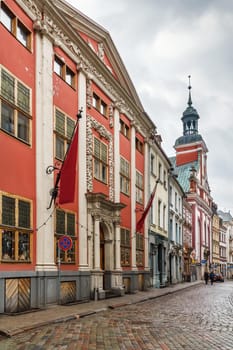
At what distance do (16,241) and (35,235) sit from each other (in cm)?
133

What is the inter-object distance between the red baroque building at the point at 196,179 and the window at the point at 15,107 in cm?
5363

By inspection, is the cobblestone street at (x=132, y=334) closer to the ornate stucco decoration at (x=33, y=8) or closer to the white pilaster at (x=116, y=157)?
the ornate stucco decoration at (x=33, y=8)

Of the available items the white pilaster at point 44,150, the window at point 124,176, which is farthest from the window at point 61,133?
the window at point 124,176

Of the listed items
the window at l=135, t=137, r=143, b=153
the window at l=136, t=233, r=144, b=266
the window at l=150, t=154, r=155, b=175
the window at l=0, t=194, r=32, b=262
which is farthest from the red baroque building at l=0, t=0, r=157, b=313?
the window at l=150, t=154, r=155, b=175

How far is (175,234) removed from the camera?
48.8m

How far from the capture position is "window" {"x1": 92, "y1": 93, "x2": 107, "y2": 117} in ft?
79.6

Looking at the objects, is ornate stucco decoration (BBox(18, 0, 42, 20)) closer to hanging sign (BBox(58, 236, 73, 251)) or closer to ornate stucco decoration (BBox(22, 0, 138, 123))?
ornate stucco decoration (BBox(22, 0, 138, 123))

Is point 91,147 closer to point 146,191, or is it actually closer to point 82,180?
point 82,180

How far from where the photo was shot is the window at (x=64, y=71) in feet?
65.7

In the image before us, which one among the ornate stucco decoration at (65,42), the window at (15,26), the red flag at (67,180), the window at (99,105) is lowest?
the red flag at (67,180)

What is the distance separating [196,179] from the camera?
71500mm

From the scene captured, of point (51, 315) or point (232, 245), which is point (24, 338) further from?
point (232, 245)

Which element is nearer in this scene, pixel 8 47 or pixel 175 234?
pixel 8 47

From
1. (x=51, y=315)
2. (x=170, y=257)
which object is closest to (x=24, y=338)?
(x=51, y=315)
